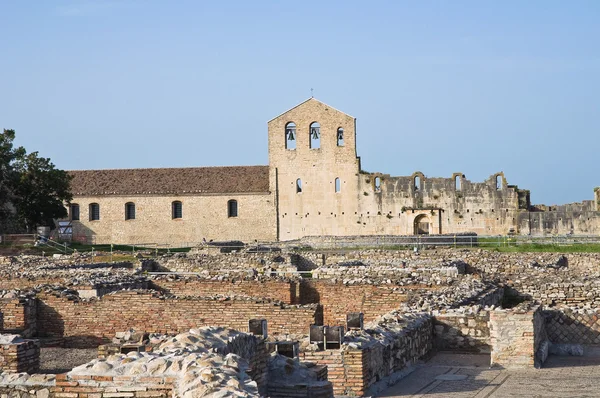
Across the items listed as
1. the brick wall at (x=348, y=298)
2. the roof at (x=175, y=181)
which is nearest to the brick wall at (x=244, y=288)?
the brick wall at (x=348, y=298)

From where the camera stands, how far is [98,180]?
2249 inches

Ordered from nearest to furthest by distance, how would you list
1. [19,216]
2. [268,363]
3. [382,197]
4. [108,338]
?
[268,363], [108,338], [19,216], [382,197]

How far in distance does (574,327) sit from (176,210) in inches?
1679

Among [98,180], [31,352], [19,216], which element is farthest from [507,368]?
[98,180]

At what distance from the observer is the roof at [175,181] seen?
180 ft

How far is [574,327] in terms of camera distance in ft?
45.8

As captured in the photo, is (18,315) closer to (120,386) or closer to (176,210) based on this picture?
(120,386)

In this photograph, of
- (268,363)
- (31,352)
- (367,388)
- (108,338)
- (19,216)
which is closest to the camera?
(268,363)

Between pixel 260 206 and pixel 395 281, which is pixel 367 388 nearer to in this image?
pixel 395 281

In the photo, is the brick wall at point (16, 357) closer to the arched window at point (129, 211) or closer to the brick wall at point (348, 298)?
the brick wall at point (348, 298)

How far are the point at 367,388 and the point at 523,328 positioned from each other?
2.62 meters

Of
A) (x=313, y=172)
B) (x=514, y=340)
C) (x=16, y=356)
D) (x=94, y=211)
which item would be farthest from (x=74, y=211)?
(x=514, y=340)

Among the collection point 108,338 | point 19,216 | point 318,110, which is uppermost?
point 318,110

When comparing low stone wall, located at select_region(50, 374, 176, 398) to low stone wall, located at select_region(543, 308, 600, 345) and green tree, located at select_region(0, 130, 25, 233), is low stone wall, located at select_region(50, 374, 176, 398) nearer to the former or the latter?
low stone wall, located at select_region(543, 308, 600, 345)
